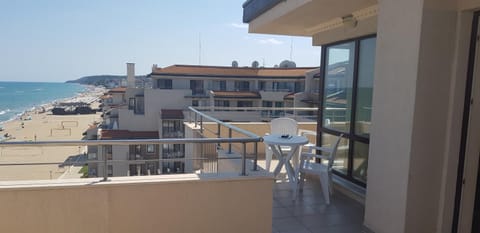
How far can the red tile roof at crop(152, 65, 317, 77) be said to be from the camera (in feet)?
75.2

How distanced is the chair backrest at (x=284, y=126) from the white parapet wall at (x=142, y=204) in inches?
96.2

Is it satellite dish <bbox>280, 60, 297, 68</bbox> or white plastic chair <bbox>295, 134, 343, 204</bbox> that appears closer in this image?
white plastic chair <bbox>295, 134, 343, 204</bbox>

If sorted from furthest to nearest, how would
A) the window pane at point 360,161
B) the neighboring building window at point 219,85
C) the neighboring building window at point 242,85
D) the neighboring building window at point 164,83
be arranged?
the neighboring building window at point 242,85 < the neighboring building window at point 219,85 < the neighboring building window at point 164,83 < the window pane at point 360,161

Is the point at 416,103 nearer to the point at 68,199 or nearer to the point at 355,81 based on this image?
the point at 355,81

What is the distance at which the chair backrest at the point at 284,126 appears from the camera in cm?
498

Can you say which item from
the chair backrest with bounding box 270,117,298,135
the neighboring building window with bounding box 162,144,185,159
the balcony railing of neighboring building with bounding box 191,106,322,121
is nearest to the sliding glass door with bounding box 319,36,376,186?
the chair backrest with bounding box 270,117,298,135

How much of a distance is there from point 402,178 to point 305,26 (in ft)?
8.95

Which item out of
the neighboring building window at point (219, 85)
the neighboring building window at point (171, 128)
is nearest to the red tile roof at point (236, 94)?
the neighboring building window at point (219, 85)

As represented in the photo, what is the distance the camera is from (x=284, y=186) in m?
4.18

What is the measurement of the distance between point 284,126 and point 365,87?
1.60m

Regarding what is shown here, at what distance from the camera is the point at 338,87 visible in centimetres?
434

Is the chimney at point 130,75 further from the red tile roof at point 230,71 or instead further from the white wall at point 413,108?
the white wall at point 413,108

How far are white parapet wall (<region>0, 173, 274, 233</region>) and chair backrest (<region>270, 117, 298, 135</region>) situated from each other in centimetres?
244

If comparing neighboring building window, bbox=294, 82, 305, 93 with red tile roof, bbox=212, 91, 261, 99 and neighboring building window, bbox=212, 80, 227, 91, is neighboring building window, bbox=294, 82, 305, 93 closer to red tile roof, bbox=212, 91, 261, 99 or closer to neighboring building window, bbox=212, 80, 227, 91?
red tile roof, bbox=212, 91, 261, 99
